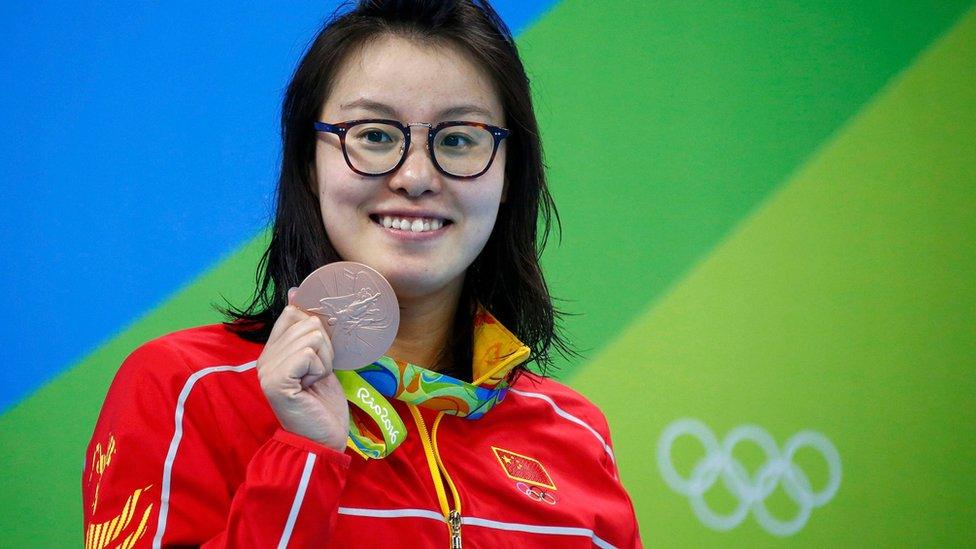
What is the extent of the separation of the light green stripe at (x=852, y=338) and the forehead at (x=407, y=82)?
2.95 feet

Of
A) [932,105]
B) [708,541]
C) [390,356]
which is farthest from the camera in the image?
[932,105]

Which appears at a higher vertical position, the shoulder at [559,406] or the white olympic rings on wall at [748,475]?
the shoulder at [559,406]

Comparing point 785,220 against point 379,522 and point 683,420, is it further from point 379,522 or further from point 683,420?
point 379,522

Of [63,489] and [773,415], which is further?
[773,415]

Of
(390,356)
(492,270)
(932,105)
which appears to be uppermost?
(932,105)

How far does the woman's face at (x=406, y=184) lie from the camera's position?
119 cm

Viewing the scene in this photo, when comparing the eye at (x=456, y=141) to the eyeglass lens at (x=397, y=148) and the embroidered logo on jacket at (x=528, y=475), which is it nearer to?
the eyeglass lens at (x=397, y=148)

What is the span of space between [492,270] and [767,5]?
1072 mm

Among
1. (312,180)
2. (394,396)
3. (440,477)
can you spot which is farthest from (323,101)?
Result: (440,477)

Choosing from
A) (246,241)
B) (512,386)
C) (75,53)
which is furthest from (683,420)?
(75,53)

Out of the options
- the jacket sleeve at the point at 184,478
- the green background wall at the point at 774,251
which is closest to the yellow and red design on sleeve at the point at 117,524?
the jacket sleeve at the point at 184,478

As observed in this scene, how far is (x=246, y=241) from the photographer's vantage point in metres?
1.82

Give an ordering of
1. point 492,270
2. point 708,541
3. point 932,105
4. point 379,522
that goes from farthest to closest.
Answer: point 932,105 < point 708,541 < point 492,270 < point 379,522

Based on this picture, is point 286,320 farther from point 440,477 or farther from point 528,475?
point 528,475
